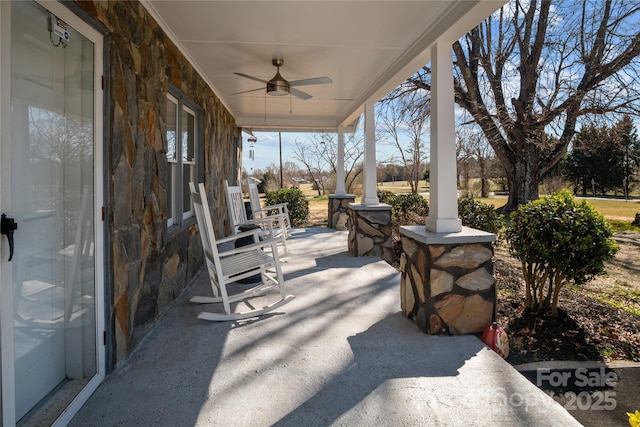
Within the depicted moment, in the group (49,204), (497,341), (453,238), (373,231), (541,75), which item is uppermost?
(541,75)

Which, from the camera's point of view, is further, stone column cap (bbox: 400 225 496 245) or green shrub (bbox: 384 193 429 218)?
green shrub (bbox: 384 193 429 218)

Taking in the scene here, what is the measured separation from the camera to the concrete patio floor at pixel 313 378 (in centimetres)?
164

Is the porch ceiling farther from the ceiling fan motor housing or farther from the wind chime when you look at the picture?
the wind chime

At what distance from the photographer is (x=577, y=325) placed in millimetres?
2938

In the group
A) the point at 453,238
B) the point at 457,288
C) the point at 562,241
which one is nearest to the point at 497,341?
the point at 457,288

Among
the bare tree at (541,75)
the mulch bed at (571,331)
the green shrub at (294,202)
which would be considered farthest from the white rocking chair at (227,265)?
the bare tree at (541,75)

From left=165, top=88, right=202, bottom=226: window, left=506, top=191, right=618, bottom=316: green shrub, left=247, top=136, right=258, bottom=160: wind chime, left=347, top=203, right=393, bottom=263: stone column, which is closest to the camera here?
left=506, top=191, right=618, bottom=316: green shrub

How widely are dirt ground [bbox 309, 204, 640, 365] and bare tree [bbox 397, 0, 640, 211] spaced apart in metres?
3.84

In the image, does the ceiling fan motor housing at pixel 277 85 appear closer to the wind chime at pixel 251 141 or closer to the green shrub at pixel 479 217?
the green shrub at pixel 479 217

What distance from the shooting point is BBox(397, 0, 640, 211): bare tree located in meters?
6.15

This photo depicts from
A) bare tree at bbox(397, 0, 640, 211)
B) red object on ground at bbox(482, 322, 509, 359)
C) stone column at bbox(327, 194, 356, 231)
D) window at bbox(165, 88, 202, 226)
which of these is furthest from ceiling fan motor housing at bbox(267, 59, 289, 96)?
bare tree at bbox(397, 0, 640, 211)

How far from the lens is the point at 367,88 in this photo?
4883 millimetres

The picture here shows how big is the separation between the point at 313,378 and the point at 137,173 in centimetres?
166

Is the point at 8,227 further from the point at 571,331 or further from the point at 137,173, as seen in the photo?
the point at 571,331
